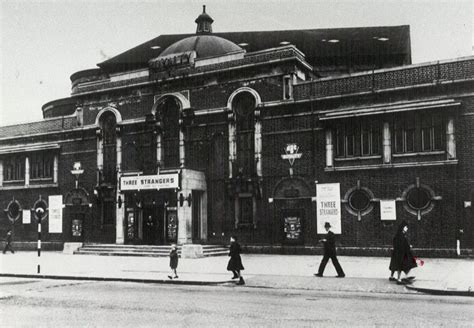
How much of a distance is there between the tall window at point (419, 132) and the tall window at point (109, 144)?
57.5 ft

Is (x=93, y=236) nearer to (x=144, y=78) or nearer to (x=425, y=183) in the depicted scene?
(x=144, y=78)

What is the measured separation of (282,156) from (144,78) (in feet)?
34.3

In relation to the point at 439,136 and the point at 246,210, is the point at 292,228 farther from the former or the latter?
the point at 439,136

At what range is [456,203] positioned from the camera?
24688 mm

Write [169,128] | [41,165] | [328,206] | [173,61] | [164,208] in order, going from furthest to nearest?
[41,165]
[169,128]
[173,61]
[164,208]
[328,206]

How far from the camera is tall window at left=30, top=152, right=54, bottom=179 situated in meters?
37.2

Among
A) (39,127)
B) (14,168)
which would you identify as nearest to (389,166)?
(39,127)

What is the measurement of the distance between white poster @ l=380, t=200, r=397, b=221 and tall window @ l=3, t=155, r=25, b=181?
82.5 feet

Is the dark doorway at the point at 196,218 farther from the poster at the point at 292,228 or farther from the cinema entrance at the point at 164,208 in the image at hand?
the poster at the point at 292,228

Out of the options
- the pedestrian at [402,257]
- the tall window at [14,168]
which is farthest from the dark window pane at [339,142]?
the tall window at [14,168]

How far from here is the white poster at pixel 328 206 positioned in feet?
90.1

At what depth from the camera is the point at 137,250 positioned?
30156mm

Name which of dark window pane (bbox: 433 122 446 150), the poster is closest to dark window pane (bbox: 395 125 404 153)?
dark window pane (bbox: 433 122 446 150)

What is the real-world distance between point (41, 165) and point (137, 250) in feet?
39.2
